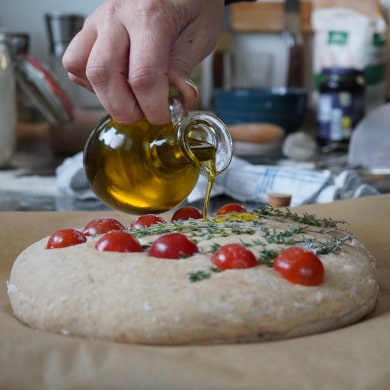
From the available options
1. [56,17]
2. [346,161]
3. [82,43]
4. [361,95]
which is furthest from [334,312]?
[56,17]

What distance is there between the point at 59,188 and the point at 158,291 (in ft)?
3.60

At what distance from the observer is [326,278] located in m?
1.07

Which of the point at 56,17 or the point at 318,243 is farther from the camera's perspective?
the point at 56,17

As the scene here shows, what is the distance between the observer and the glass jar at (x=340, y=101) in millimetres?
2965

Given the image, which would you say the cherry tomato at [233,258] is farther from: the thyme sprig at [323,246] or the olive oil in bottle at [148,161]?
the olive oil in bottle at [148,161]

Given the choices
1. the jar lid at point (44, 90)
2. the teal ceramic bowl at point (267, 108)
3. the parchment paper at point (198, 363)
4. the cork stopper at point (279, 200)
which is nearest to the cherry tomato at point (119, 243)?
the parchment paper at point (198, 363)

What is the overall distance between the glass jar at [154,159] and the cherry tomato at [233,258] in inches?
10.6

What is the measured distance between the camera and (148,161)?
1.39 m

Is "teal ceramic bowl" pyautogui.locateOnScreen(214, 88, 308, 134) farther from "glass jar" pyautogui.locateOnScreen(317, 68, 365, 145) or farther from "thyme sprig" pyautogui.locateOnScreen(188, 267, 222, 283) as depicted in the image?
"thyme sprig" pyautogui.locateOnScreen(188, 267, 222, 283)

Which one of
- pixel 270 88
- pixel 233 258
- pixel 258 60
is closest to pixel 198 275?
pixel 233 258

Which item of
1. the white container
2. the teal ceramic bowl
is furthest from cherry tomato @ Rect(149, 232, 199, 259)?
the white container

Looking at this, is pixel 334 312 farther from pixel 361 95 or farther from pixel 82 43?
pixel 361 95

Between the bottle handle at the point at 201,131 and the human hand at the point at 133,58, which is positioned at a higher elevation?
the human hand at the point at 133,58

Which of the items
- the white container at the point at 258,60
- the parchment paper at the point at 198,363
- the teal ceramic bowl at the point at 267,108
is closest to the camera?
the parchment paper at the point at 198,363
